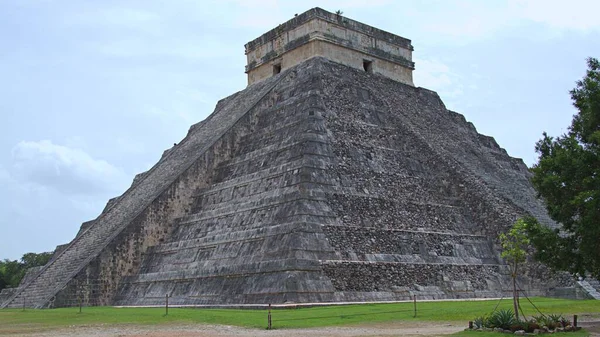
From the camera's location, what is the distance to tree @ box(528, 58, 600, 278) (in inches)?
495

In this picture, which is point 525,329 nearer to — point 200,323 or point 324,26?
point 200,323

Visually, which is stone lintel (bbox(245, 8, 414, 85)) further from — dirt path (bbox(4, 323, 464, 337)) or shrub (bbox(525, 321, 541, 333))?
shrub (bbox(525, 321, 541, 333))

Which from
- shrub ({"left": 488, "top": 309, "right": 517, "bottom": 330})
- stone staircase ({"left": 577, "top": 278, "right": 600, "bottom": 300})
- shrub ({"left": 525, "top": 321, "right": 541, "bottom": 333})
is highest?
stone staircase ({"left": 577, "top": 278, "right": 600, "bottom": 300})

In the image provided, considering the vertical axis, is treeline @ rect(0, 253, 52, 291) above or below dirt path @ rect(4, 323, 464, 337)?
above

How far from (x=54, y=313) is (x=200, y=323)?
520 centimetres

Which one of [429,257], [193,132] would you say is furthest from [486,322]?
[193,132]

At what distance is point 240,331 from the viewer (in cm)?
1183

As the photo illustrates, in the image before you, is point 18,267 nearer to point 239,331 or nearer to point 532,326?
point 239,331

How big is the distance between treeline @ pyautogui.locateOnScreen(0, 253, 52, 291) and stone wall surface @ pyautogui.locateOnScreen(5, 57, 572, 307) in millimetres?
14115

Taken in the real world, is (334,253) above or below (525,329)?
above

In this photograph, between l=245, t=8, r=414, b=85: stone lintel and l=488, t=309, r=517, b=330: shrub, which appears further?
l=245, t=8, r=414, b=85: stone lintel

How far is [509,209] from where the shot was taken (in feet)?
67.8

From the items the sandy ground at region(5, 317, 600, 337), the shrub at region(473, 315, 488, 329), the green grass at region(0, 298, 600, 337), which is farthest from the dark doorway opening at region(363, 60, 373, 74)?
the shrub at region(473, 315, 488, 329)

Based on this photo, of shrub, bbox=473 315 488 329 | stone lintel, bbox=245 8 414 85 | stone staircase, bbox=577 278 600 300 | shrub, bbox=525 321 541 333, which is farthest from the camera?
stone lintel, bbox=245 8 414 85
